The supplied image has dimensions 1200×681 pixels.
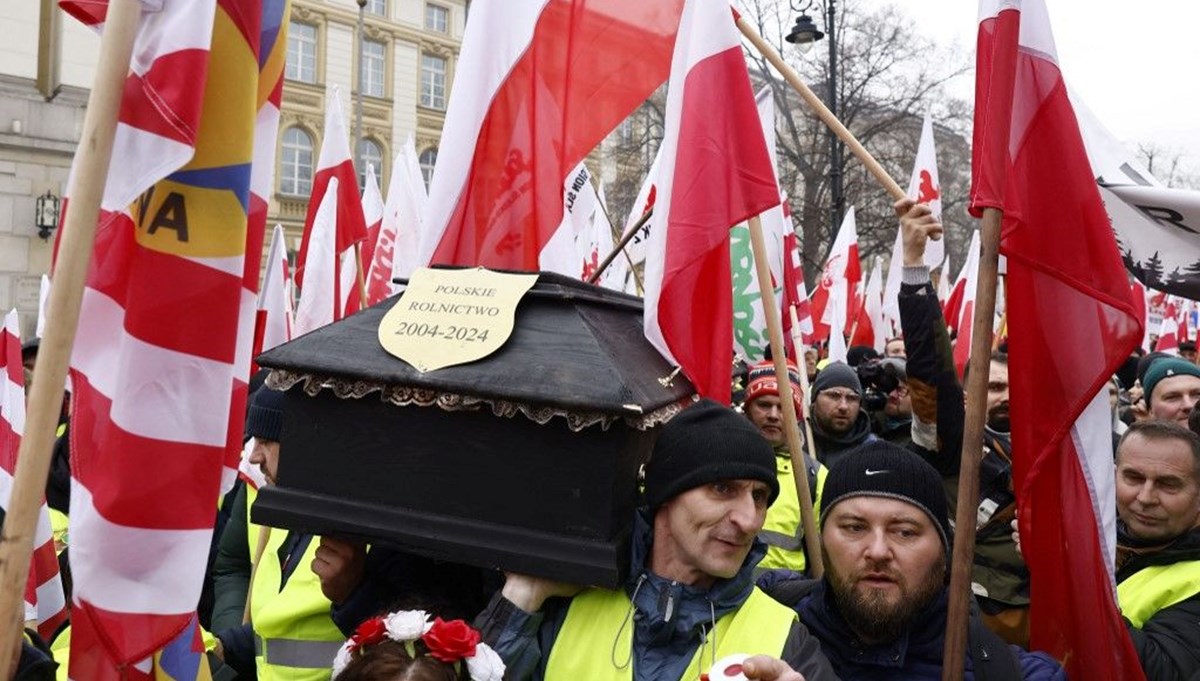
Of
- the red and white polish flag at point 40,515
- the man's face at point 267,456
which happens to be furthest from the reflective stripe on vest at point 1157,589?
the red and white polish flag at point 40,515

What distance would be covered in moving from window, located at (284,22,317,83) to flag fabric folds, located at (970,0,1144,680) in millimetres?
32057

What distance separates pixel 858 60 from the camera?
77.4 ft

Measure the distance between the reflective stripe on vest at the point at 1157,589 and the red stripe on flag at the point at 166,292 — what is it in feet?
8.06

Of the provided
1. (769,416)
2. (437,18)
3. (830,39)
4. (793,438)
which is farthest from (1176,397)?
(437,18)

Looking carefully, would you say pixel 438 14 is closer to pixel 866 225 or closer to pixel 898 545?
pixel 866 225

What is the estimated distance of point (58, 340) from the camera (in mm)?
1569

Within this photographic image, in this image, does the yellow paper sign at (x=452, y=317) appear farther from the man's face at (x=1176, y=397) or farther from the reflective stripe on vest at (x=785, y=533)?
the man's face at (x=1176, y=397)

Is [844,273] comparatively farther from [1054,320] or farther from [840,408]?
[1054,320]

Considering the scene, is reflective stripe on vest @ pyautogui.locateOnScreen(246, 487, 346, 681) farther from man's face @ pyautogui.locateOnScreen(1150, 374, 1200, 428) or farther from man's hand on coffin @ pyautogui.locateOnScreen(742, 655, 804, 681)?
man's face @ pyautogui.locateOnScreen(1150, 374, 1200, 428)

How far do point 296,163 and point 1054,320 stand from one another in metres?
31.9

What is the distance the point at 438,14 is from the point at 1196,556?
35.8 metres

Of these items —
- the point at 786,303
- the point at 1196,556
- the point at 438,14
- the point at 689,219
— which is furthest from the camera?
the point at 438,14

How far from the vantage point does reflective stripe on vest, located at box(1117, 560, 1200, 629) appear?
2.62m

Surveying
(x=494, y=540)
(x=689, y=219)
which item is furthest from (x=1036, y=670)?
(x=689, y=219)
